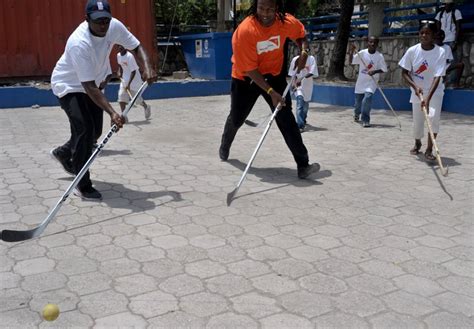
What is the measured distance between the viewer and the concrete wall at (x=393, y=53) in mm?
10375

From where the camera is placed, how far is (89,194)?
458cm

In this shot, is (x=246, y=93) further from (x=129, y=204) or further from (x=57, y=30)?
(x=57, y=30)

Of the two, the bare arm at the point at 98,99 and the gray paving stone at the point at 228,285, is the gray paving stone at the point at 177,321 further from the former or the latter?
the bare arm at the point at 98,99

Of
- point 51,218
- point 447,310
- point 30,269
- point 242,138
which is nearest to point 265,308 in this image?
point 447,310

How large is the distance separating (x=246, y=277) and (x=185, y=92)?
10775 millimetres

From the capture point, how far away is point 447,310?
269cm

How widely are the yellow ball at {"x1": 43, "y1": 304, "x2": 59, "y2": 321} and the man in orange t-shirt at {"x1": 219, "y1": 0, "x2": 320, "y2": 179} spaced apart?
9.61 ft

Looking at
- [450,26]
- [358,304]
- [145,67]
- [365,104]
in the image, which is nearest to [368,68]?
[365,104]

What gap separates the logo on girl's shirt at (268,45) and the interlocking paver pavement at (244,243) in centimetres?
126

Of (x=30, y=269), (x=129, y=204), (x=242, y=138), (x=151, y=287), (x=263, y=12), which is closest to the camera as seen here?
(x=151, y=287)

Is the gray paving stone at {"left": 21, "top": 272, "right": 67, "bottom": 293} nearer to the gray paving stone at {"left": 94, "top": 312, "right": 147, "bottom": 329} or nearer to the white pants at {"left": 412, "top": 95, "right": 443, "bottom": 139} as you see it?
the gray paving stone at {"left": 94, "top": 312, "right": 147, "bottom": 329}

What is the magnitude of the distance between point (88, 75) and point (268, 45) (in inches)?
67.4


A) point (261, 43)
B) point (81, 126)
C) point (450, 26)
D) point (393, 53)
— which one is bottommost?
point (81, 126)

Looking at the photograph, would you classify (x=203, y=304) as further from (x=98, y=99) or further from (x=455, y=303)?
(x=98, y=99)
